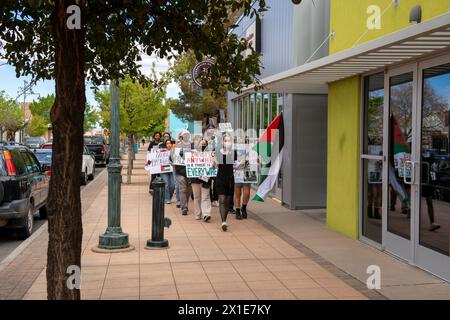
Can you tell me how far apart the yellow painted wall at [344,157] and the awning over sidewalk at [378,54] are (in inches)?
14.0

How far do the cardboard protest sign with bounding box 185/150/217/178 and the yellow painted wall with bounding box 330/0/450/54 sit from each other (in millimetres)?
3551

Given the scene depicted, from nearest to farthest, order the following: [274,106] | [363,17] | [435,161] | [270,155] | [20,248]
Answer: [435,161] → [363,17] → [20,248] → [270,155] → [274,106]

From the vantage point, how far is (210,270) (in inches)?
300

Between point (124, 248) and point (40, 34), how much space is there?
443cm

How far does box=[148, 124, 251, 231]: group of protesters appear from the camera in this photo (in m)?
11.3

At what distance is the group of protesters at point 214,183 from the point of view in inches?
446

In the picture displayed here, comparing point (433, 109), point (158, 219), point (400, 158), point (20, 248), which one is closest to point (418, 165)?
point (400, 158)

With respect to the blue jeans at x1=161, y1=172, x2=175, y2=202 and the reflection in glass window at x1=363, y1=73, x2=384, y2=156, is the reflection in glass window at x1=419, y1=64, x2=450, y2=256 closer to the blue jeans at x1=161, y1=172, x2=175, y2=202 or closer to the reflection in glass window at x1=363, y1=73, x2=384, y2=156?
the reflection in glass window at x1=363, y1=73, x2=384, y2=156

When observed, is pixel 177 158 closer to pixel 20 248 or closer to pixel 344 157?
pixel 344 157

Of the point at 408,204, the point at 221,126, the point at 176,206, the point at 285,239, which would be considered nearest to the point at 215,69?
the point at 408,204

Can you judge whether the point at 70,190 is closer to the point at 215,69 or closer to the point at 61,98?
the point at 61,98

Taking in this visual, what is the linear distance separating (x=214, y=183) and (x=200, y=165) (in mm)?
711

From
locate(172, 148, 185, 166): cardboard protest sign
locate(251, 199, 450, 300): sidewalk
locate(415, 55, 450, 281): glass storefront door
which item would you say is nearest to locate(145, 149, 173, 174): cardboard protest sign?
locate(172, 148, 185, 166): cardboard protest sign

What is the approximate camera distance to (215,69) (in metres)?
4.97
